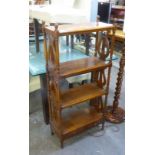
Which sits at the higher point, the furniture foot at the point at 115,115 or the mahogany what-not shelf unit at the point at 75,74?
the mahogany what-not shelf unit at the point at 75,74

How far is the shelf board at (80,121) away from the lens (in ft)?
5.51

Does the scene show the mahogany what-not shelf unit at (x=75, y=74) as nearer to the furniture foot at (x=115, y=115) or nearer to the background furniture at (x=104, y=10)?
the furniture foot at (x=115, y=115)

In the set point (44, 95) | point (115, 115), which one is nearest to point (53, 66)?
point (44, 95)

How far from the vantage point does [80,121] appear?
1.77m

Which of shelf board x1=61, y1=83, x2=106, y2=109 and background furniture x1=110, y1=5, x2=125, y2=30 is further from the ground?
background furniture x1=110, y1=5, x2=125, y2=30

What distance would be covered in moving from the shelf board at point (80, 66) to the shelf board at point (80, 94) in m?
0.26

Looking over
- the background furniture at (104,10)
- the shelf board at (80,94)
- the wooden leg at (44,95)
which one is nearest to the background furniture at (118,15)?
the background furniture at (104,10)

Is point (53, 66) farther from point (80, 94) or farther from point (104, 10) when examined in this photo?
point (104, 10)

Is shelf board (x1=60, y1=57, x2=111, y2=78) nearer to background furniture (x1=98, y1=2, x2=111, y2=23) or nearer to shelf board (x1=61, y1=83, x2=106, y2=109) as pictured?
shelf board (x1=61, y1=83, x2=106, y2=109)

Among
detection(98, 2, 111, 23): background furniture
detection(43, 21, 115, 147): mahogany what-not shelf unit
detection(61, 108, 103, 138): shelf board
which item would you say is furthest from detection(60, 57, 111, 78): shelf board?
detection(98, 2, 111, 23): background furniture

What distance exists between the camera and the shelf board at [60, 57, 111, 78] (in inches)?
56.3

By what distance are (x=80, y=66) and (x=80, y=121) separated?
58 cm
